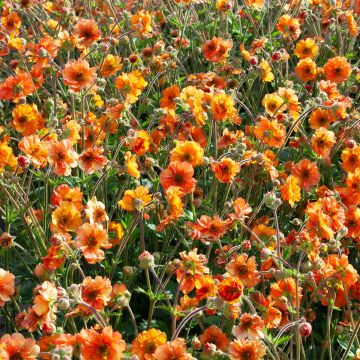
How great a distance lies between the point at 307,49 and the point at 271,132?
1.09 m

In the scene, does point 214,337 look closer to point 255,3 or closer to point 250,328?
point 250,328

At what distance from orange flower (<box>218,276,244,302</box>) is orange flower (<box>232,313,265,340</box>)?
7 cm

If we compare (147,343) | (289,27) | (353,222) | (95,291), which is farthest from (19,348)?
(289,27)

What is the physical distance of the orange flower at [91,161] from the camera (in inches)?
106

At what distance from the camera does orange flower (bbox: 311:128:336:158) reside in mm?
3004

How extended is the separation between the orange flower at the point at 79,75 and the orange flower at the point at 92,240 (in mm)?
925

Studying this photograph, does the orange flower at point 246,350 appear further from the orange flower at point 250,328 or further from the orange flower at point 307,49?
the orange flower at point 307,49

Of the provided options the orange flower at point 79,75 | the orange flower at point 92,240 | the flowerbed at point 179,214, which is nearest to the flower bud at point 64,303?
the flowerbed at point 179,214

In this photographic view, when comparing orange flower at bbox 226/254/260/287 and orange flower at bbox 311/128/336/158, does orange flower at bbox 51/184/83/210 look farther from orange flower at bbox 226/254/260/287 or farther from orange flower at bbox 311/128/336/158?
orange flower at bbox 311/128/336/158

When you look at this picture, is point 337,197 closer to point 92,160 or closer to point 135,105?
point 92,160

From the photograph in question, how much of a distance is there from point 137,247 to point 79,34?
1.20 m

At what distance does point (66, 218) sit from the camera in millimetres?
2449

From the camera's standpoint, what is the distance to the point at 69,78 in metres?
3.04

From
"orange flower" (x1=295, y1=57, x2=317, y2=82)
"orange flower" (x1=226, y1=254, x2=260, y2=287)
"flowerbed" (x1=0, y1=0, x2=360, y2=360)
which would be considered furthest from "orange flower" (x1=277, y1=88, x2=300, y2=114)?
"orange flower" (x1=226, y1=254, x2=260, y2=287)
